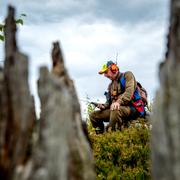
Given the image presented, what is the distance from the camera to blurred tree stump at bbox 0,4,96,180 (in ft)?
14.1

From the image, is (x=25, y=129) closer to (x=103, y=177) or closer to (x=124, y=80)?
(x=103, y=177)

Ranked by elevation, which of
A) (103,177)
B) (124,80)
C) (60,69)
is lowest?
(103,177)

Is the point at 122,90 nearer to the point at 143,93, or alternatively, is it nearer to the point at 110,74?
the point at 110,74

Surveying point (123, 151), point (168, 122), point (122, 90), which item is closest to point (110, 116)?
point (122, 90)

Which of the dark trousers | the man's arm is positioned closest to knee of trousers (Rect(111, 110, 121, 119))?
the dark trousers

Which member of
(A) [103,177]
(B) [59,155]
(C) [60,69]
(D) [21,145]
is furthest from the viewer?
(A) [103,177]

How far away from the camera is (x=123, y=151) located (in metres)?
16.0

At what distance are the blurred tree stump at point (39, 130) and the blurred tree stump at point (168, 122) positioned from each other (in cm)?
68

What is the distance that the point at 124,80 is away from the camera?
16.8 metres

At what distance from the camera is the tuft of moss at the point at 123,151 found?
51.3 ft

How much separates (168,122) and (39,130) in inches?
41.5

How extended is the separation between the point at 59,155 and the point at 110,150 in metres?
11.9

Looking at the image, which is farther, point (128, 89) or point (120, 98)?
point (120, 98)

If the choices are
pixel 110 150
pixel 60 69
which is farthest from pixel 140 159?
pixel 60 69
